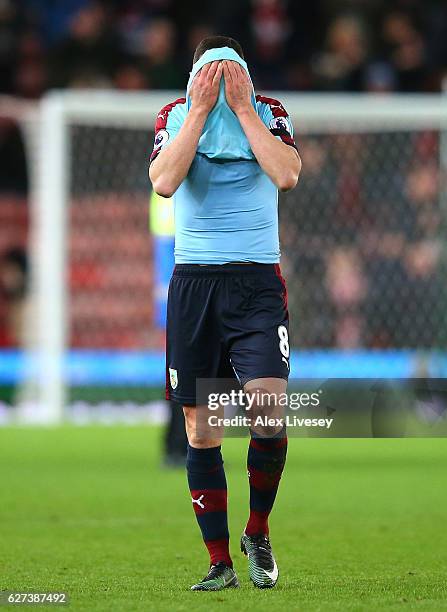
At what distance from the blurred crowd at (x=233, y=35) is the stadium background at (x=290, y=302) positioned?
3 cm

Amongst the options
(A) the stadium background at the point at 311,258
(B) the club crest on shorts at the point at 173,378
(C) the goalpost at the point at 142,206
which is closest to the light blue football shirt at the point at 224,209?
(B) the club crest on shorts at the point at 173,378

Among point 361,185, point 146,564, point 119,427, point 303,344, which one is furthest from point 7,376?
point 146,564

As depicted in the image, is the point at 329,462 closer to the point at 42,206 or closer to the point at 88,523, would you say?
the point at 88,523

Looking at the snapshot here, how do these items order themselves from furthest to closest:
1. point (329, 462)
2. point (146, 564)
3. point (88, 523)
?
point (329, 462)
point (88, 523)
point (146, 564)

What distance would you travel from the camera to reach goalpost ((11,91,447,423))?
13406 millimetres

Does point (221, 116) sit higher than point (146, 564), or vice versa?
point (221, 116)

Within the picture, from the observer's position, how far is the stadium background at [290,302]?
5.96m

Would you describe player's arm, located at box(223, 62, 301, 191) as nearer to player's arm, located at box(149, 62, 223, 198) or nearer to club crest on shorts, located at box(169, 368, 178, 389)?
player's arm, located at box(149, 62, 223, 198)

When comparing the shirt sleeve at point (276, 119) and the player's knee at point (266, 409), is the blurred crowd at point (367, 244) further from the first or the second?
the player's knee at point (266, 409)

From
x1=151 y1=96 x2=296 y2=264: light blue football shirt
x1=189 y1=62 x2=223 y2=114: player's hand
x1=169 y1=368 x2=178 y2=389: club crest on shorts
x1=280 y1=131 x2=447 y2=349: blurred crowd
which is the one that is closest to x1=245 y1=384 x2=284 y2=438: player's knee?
x1=169 y1=368 x2=178 y2=389: club crest on shorts

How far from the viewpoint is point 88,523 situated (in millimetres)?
7145

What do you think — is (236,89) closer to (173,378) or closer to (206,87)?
(206,87)

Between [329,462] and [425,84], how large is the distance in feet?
23.7

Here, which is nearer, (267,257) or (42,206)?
(267,257)
